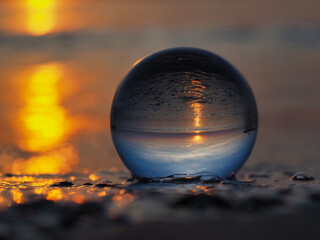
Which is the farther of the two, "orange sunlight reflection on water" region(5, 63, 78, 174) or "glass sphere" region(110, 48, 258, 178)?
"orange sunlight reflection on water" region(5, 63, 78, 174)

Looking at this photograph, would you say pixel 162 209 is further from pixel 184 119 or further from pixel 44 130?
pixel 44 130

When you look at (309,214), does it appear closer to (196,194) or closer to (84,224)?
(196,194)

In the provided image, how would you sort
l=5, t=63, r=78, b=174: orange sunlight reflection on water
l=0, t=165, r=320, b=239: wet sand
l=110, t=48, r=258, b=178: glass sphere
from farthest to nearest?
1. l=5, t=63, r=78, b=174: orange sunlight reflection on water
2. l=110, t=48, r=258, b=178: glass sphere
3. l=0, t=165, r=320, b=239: wet sand

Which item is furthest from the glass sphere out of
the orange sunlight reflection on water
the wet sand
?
the orange sunlight reflection on water

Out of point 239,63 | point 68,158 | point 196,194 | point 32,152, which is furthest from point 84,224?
point 239,63

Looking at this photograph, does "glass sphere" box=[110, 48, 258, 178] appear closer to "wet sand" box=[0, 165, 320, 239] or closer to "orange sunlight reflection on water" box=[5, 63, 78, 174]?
"wet sand" box=[0, 165, 320, 239]

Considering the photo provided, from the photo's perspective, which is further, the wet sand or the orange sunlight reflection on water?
the orange sunlight reflection on water

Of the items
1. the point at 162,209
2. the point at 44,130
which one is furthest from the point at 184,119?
the point at 44,130

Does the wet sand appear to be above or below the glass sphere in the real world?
below

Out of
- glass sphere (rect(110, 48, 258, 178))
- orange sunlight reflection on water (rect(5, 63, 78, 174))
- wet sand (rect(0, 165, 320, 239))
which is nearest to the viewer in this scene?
wet sand (rect(0, 165, 320, 239))
